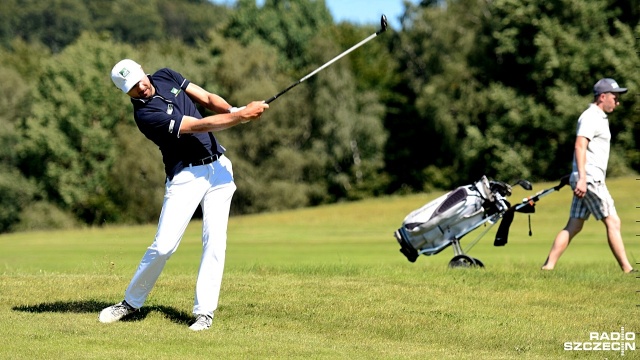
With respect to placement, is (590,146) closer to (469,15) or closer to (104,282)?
(104,282)

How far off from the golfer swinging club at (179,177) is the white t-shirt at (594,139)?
5118mm

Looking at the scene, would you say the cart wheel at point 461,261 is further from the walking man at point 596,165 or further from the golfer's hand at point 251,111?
the golfer's hand at point 251,111

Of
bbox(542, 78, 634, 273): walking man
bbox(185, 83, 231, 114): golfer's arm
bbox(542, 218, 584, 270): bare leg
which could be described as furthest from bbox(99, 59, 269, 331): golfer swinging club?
bbox(542, 218, 584, 270): bare leg

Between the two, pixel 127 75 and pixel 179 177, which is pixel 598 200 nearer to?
pixel 179 177

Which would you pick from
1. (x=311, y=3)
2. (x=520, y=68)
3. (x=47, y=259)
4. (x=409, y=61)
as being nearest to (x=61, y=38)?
(x=311, y=3)

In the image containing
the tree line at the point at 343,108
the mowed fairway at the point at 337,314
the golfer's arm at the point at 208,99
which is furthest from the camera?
the tree line at the point at 343,108

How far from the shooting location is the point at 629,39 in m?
52.0

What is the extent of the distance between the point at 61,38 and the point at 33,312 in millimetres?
139852

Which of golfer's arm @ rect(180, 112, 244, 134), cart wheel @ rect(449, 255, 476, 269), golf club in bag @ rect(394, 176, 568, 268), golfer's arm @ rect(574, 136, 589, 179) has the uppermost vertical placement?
golfer's arm @ rect(180, 112, 244, 134)

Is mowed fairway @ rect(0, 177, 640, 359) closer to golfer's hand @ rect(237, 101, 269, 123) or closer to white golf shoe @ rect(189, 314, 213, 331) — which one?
white golf shoe @ rect(189, 314, 213, 331)

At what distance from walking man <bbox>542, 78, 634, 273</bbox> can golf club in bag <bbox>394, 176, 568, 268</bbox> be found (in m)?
0.35

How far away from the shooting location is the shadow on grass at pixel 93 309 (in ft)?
30.8

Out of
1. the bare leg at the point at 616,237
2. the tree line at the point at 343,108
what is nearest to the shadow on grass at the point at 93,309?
the bare leg at the point at 616,237

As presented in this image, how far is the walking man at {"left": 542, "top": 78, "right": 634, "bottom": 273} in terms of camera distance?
1245cm
